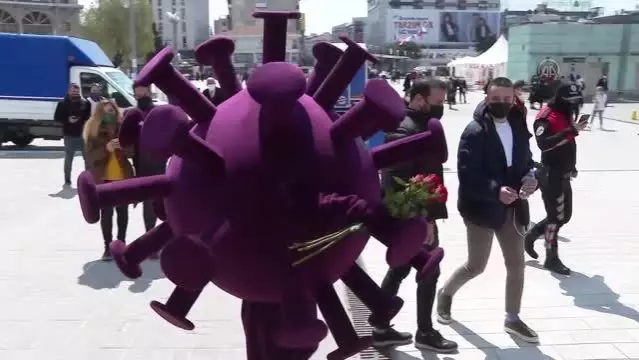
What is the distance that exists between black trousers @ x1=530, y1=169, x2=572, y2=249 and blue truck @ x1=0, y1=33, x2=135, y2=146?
11.5 meters

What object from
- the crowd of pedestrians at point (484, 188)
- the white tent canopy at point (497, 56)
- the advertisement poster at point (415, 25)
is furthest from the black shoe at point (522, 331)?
the advertisement poster at point (415, 25)

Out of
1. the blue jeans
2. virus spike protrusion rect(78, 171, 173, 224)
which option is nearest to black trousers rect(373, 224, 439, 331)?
virus spike protrusion rect(78, 171, 173, 224)

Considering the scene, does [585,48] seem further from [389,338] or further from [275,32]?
[275,32]

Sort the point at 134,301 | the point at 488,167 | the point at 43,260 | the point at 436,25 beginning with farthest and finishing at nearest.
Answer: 1. the point at 436,25
2. the point at 43,260
3. the point at 134,301
4. the point at 488,167

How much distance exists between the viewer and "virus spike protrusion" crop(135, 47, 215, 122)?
2.36m

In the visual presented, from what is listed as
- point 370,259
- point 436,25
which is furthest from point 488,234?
point 436,25

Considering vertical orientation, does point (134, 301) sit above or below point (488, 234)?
below

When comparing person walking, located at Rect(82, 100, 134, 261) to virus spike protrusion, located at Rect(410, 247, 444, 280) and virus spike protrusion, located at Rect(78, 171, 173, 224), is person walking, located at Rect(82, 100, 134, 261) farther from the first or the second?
virus spike protrusion, located at Rect(410, 247, 444, 280)

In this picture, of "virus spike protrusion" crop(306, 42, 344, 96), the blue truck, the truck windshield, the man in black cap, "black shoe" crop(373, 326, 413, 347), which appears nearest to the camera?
"virus spike protrusion" crop(306, 42, 344, 96)

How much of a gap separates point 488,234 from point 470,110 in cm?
2447

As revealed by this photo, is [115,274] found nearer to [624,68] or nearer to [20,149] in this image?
[20,149]

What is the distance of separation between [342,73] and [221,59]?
1.76 feet

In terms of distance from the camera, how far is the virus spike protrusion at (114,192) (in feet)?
7.73

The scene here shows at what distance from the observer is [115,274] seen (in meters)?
6.61
